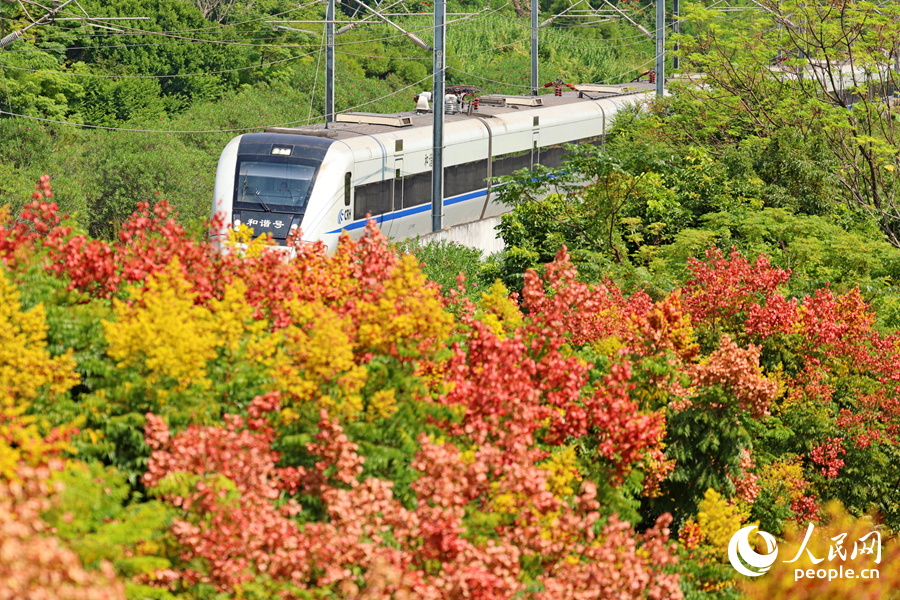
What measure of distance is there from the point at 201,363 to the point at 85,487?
1234 mm

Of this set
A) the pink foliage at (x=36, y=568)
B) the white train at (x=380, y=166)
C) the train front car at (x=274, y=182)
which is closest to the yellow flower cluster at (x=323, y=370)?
the pink foliage at (x=36, y=568)

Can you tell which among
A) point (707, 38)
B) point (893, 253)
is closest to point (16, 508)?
point (893, 253)

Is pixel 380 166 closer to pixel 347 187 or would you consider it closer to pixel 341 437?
pixel 347 187

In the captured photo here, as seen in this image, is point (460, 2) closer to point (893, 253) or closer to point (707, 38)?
point (707, 38)

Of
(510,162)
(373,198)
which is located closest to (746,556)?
(373,198)

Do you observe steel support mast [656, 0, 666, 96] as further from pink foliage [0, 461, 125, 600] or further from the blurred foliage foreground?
pink foliage [0, 461, 125, 600]

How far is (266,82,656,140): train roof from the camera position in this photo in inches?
832

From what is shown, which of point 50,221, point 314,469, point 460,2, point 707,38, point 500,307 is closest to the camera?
point 314,469

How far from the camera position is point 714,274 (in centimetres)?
1120

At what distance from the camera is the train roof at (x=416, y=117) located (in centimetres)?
2112

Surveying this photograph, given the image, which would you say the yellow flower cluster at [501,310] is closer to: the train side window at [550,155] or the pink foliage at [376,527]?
the pink foliage at [376,527]

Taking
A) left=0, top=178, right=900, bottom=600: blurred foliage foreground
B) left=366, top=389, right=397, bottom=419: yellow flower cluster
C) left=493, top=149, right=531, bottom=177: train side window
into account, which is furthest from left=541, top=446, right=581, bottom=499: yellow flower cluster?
left=493, top=149, right=531, bottom=177: train side window

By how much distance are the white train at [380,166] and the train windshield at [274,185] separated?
0.7 inches

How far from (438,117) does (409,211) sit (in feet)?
6.79
